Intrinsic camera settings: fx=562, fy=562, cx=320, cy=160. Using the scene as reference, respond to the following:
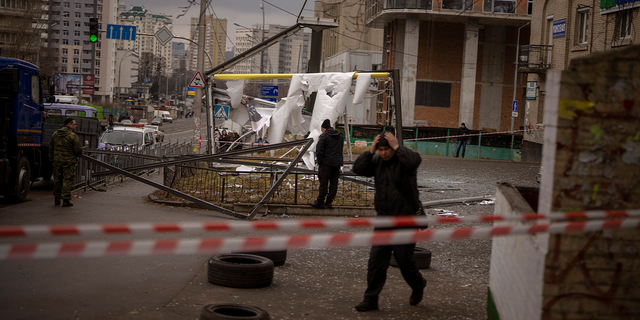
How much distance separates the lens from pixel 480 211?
40.0ft

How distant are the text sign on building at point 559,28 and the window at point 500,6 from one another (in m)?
14.1

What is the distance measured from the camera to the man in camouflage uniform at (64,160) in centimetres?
1125

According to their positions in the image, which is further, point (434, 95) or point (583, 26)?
point (434, 95)

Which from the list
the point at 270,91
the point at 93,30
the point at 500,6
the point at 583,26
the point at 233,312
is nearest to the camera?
the point at 233,312

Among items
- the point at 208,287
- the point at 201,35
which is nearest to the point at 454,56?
the point at 201,35

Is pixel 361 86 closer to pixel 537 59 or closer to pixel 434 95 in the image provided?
pixel 537 59

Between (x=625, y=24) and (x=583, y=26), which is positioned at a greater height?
(x=583, y=26)

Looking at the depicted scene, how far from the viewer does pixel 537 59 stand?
31734 mm

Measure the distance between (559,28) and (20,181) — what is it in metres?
26.3

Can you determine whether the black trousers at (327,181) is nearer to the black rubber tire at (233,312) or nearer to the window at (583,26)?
the black rubber tire at (233,312)

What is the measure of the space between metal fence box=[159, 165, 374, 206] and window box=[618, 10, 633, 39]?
15143 mm

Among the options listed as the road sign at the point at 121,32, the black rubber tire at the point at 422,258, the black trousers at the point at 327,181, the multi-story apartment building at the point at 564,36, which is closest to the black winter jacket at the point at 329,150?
the black trousers at the point at 327,181

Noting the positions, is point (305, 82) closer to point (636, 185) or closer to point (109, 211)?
point (109, 211)

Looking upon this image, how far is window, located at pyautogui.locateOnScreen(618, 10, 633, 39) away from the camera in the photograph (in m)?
22.4
